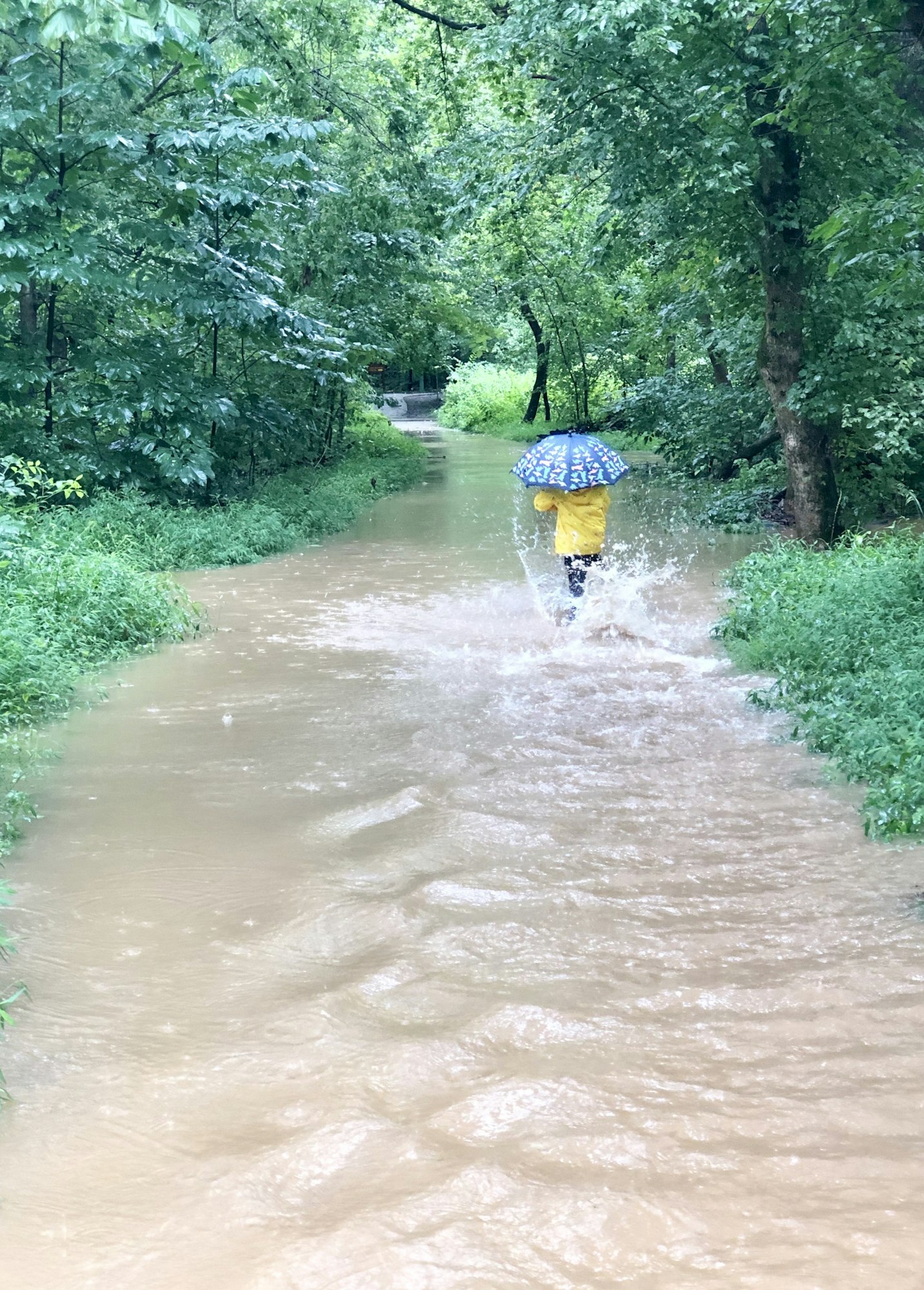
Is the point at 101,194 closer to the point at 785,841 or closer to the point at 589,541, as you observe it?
the point at 589,541

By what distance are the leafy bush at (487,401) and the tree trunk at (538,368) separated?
57 cm

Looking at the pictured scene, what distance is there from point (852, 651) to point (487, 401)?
37.6m

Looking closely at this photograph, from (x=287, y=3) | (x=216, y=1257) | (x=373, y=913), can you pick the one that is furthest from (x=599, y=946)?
(x=287, y=3)

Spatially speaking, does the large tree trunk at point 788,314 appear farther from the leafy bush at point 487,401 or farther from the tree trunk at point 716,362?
the leafy bush at point 487,401

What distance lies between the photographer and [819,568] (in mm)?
10406

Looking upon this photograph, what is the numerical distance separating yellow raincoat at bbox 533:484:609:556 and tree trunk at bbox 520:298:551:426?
74.9 feet

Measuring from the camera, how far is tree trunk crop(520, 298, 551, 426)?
33875 mm

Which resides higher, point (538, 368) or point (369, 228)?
point (538, 368)

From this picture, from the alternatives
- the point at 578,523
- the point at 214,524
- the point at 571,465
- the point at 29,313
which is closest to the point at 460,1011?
the point at 571,465

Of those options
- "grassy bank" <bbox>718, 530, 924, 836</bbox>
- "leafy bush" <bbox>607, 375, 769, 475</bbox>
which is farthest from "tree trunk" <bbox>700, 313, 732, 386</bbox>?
"grassy bank" <bbox>718, 530, 924, 836</bbox>

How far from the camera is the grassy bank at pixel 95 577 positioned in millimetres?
7723

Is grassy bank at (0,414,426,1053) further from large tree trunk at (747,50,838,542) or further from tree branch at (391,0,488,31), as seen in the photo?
tree branch at (391,0,488,31)

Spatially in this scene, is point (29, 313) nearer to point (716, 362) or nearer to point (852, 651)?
point (852, 651)

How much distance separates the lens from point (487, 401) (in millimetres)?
44250
